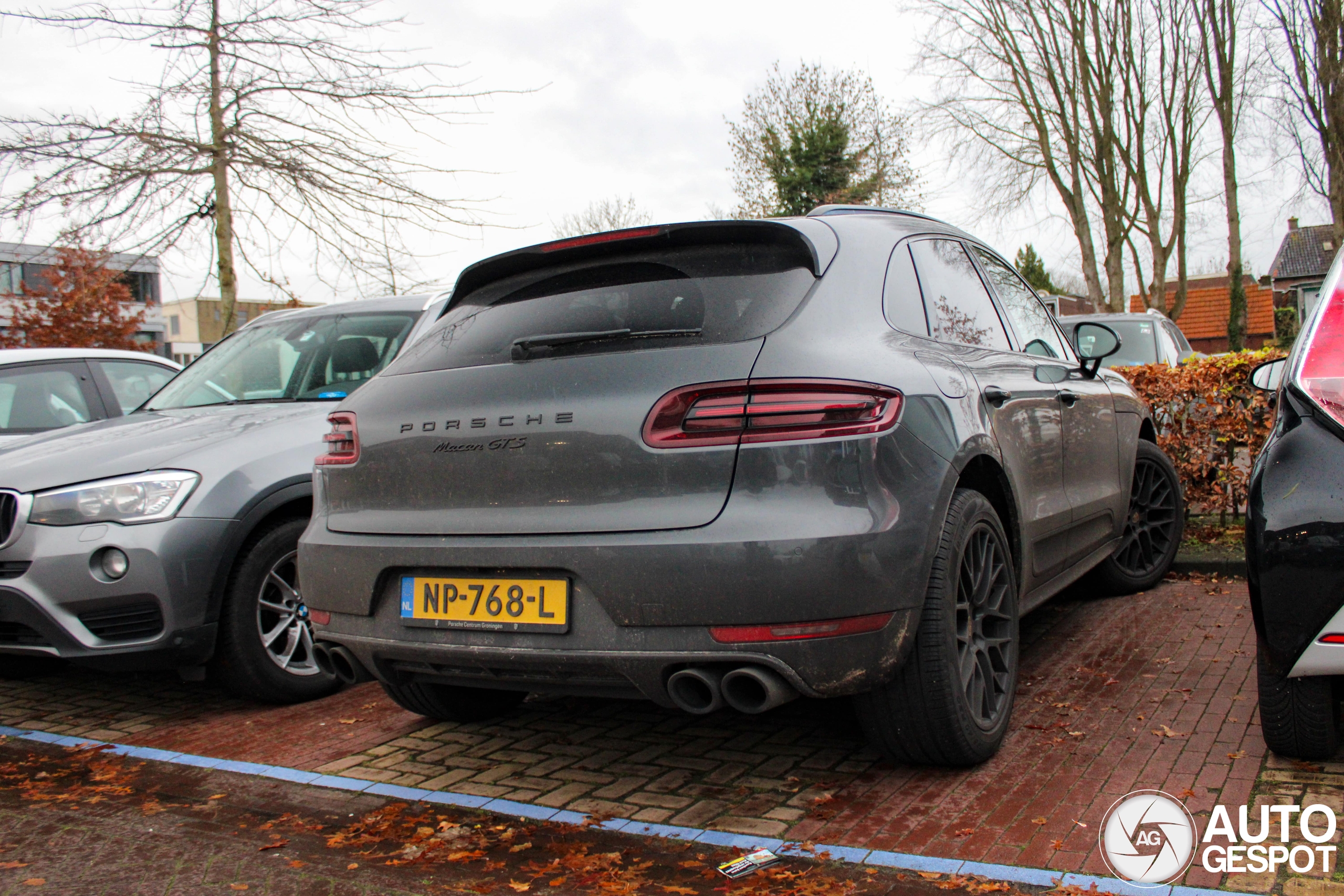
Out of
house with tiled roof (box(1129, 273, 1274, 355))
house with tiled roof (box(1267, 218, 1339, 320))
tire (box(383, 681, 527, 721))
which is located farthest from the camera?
house with tiled roof (box(1267, 218, 1339, 320))

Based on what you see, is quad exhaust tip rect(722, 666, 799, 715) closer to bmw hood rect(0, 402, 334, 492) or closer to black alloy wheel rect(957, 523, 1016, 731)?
black alloy wheel rect(957, 523, 1016, 731)

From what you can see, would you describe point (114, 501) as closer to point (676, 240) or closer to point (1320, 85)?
point (676, 240)

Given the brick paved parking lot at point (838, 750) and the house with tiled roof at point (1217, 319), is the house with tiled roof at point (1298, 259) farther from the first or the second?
the brick paved parking lot at point (838, 750)

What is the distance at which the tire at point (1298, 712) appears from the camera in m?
3.10

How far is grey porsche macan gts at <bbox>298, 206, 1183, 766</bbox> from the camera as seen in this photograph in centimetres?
277

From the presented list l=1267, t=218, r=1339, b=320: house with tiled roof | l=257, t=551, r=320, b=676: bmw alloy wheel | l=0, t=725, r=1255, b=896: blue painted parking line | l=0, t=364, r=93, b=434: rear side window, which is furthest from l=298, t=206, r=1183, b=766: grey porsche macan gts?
l=1267, t=218, r=1339, b=320: house with tiled roof

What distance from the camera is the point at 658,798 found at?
333 centimetres

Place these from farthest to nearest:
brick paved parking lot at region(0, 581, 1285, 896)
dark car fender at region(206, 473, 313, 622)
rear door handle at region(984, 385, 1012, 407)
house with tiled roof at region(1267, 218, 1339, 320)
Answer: house with tiled roof at region(1267, 218, 1339, 320) < dark car fender at region(206, 473, 313, 622) < rear door handle at region(984, 385, 1012, 407) < brick paved parking lot at region(0, 581, 1285, 896)

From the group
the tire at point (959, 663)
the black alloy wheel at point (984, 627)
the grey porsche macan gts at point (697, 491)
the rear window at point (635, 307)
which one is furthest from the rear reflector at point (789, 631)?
the rear window at point (635, 307)

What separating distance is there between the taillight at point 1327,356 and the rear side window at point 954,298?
41.1 inches

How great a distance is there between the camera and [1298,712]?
313 cm

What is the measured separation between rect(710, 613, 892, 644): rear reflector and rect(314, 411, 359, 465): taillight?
4.31 ft

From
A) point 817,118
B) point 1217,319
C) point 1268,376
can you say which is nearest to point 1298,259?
point 1217,319

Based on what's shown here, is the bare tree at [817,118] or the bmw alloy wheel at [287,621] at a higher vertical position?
the bare tree at [817,118]
